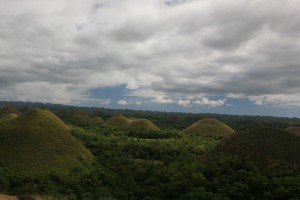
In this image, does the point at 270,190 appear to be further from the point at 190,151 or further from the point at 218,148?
the point at 190,151

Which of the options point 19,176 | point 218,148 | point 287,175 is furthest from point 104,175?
point 287,175

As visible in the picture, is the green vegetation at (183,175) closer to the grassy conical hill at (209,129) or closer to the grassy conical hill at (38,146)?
the grassy conical hill at (38,146)

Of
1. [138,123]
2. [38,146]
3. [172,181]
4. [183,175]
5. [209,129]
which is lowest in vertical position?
[172,181]

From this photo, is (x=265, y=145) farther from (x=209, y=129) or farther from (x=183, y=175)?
(x=209, y=129)

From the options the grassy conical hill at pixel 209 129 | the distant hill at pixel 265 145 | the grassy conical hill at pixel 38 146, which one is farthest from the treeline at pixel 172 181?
the grassy conical hill at pixel 209 129

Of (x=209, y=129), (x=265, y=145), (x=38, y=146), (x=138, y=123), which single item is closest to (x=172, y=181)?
(x=265, y=145)
